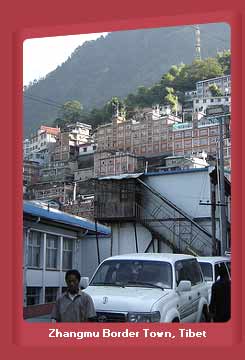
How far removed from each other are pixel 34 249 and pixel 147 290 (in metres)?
1.27

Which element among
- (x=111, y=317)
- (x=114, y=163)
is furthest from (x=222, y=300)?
(x=114, y=163)

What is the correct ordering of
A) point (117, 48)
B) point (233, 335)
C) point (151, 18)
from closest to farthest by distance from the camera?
point (233, 335), point (151, 18), point (117, 48)

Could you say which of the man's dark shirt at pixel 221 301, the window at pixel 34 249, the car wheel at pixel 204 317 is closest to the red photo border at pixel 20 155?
the man's dark shirt at pixel 221 301

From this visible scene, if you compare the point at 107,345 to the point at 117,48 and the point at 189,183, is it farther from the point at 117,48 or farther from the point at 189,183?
the point at 117,48

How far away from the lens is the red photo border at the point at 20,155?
473 centimetres

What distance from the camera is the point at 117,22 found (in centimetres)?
516

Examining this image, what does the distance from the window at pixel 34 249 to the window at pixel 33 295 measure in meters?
0.50

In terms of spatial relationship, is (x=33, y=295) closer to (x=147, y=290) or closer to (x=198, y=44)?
(x=147, y=290)

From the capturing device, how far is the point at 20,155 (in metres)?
5.25

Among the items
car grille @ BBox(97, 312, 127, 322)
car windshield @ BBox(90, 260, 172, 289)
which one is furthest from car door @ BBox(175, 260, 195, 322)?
car grille @ BBox(97, 312, 127, 322)

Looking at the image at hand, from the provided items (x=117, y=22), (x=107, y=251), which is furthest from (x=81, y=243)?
(x=117, y=22)

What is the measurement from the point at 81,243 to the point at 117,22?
2701 millimetres

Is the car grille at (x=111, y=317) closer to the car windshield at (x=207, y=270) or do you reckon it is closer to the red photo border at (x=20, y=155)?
the red photo border at (x=20, y=155)

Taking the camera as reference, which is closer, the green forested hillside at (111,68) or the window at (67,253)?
the green forested hillside at (111,68)
